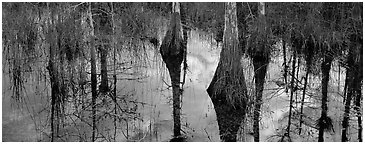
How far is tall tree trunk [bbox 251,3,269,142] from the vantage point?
491cm

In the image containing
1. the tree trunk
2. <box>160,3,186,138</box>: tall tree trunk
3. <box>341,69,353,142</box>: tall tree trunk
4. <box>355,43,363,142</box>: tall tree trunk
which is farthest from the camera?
<box>160,3,186,138</box>: tall tree trunk

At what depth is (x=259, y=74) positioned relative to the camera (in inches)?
264

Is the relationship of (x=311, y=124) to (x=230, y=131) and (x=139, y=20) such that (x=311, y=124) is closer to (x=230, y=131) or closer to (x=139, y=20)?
(x=230, y=131)

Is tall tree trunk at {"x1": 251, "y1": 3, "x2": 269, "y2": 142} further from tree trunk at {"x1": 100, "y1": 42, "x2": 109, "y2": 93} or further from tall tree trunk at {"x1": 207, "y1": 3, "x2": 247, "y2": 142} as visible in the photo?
tree trunk at {"x1": 100, "y1": 42, "x2": 109, "y2": 93}

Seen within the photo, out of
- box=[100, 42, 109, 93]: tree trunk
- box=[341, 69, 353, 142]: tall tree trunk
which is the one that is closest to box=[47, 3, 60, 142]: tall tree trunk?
box=[100, 42, 109, 93]: tree trunk

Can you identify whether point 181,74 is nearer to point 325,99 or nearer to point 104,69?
point 104,69

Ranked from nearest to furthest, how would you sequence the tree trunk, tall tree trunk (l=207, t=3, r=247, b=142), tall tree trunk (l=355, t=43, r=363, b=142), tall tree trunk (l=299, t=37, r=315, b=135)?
tall tree trunk (l=355, t=43, r=363, b=142) → tall tree trunk (l=299, t=37, r=315, b=135) → tall tree trunk (l=207, t=3, r=247, b=142) → the tree trunk

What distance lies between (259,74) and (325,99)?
1.35 meters

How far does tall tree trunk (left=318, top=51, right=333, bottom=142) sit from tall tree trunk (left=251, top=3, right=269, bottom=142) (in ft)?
2.11

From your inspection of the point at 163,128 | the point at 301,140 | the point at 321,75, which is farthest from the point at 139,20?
the point at 301,140

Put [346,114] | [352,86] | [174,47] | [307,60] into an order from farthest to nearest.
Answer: [174,47] < [307,60] < [352,86] < [346,114]

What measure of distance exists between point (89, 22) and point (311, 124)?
3.46 m

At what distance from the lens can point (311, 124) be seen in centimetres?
487

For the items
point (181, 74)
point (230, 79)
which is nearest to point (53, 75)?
point (181, 74)
